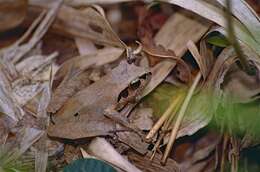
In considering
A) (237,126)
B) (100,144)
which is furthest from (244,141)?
(100,144)

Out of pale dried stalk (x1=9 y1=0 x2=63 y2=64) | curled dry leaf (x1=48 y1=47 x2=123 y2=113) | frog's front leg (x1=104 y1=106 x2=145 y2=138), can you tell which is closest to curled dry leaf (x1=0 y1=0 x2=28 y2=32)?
pale dried stalk (x1=9 y1=0 x2=63 y2=64)

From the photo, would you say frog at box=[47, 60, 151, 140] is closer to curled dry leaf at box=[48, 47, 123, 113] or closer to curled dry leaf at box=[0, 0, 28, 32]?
curled dry leaf at box=[48, 47, 123, 113]

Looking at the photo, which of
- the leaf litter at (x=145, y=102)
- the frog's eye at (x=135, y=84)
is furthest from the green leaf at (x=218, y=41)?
the frog's eye at (x=135, y=84)

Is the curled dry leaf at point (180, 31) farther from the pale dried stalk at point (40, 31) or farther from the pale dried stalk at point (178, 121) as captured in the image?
the pale dried stalk at point (40, 31)

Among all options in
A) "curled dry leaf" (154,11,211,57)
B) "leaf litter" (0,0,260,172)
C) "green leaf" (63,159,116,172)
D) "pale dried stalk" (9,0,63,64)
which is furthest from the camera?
"pale dried stalk" (9,0,63,64)

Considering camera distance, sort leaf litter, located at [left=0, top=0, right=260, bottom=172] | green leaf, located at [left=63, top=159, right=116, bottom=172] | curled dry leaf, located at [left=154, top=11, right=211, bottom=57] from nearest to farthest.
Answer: green leaf, located at [left=63, top=159, right=116, bottom=172]
leaf litter, located at [left=0, top=0, right=260, bottom=172]
curled dry leaf, located at [left=154, top=11, right=211, bottom=57]

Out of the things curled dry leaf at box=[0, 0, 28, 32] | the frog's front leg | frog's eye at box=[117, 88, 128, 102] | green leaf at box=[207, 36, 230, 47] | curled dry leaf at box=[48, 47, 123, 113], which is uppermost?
green leaf at box=[207, 36, 230, 47]
